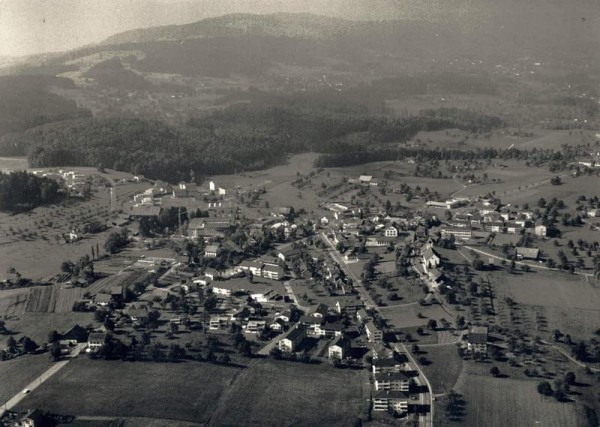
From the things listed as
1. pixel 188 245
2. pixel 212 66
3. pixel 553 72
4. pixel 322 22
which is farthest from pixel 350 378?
pixel 322 22

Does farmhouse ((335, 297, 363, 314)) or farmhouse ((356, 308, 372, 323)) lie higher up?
farmhouse ((356, 308, 372, 323))

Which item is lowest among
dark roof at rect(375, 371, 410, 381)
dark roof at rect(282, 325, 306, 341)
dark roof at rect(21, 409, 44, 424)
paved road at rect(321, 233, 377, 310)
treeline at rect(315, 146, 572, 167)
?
treeline at rect(315, 146, 572, 167)

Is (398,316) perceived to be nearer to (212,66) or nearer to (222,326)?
(222,326)

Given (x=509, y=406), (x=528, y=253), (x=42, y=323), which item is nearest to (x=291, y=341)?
(x=509, y=406)

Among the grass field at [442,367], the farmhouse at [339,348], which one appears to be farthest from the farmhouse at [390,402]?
the farmhouse at [339,348]

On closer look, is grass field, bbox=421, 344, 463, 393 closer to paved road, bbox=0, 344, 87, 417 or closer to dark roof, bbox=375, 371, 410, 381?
dark roof, bbox=375, 371, 410, 381

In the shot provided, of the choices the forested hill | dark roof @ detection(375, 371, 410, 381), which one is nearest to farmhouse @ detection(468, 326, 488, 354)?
dark roof @ detection(375, 371, 410, 381)

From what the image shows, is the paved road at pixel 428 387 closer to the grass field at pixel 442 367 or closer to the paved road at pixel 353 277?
the grass field at pixel 442 367

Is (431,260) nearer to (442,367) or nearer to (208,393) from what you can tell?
(442,367)
